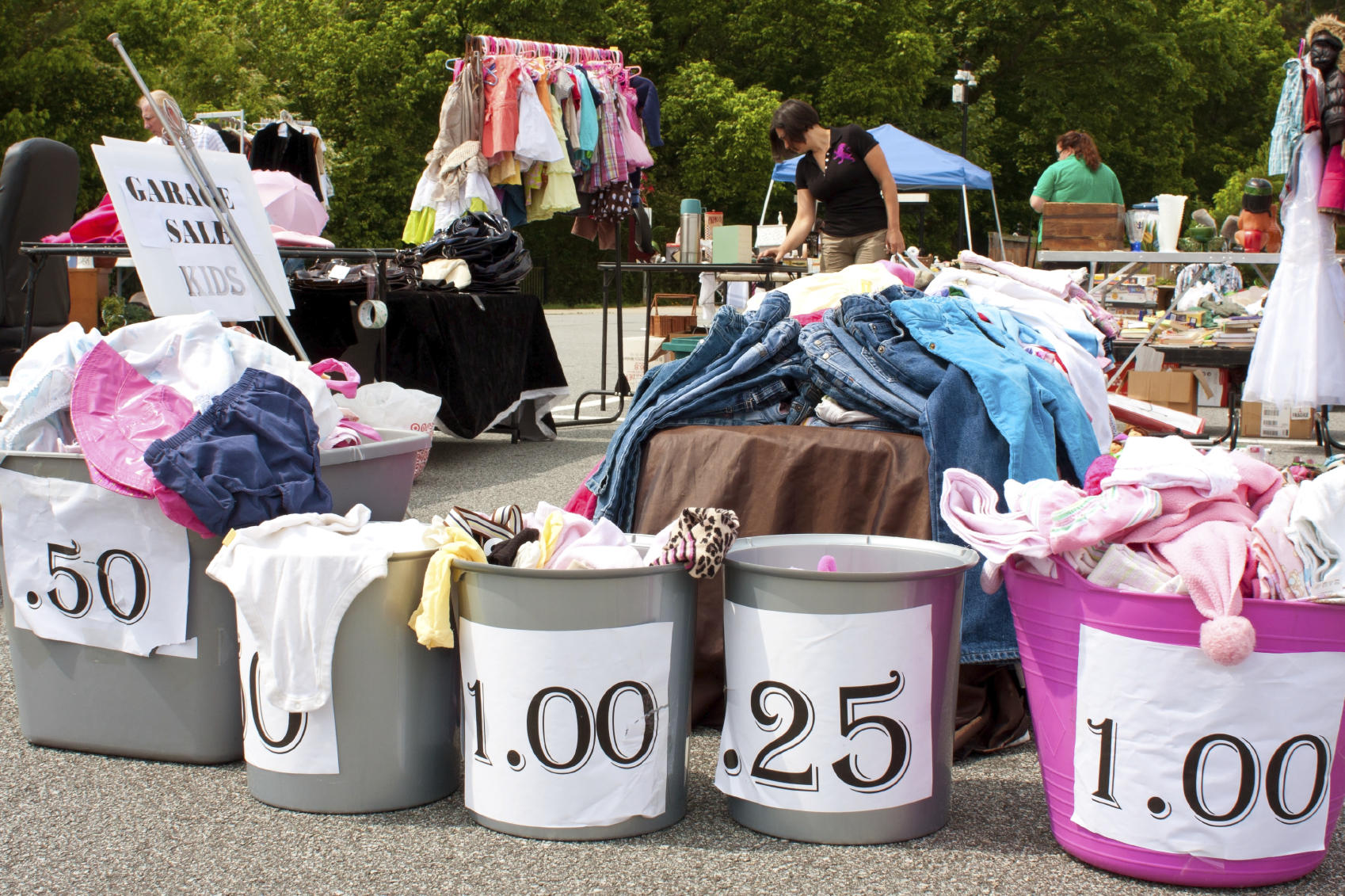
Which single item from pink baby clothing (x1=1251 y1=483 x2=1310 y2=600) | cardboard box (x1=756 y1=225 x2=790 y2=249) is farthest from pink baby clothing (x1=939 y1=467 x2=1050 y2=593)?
cardboard box (x1=756 y1=225 x2=790 y2=249)

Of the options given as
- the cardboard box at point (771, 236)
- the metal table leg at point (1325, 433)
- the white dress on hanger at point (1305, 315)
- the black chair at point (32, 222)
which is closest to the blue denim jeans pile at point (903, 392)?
the white dress on hanger at point (1305, 315)

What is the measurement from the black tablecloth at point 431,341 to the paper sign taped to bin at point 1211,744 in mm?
4861

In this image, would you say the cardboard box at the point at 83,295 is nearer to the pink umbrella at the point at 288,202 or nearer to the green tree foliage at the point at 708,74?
the pink umbrella at the point at 288,202

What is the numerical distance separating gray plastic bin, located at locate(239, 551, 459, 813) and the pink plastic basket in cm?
112

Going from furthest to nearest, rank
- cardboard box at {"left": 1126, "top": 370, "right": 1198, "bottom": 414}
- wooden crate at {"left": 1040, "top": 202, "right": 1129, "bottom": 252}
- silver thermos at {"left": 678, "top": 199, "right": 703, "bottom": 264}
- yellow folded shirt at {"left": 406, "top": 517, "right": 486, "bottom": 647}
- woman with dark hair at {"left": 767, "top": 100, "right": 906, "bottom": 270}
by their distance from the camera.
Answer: silver thermos at {"left": 678, "top": 199, "right": 703, "bottom": 264}, wooden crate at {"left": 1040, "top": 202, "right": 1129, "bottom": 252}, cardboard box at {"left": 1126, "top": 370, "right": 1198, "bottom": 414}, woman with dark hair at {"left": 767, "top": 100, "right": 906, "bottom": 270}, yellow folded shirt at {"left": 406, "top": 517, "right": 486, "bottom": 647}

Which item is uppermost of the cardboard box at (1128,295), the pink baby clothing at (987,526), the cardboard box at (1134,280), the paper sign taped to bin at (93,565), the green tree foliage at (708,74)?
the green tree foliage at (708,74)

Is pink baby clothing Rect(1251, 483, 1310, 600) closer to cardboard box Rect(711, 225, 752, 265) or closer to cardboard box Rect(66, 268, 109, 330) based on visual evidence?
cardboard box Rect(711, 225, 752, 265)

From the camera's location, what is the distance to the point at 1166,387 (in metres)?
7.62

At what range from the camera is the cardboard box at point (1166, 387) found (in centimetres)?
755

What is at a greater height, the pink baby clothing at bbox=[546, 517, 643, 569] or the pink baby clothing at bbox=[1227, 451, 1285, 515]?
the pink baby clothing at bbox=[1227, 451, 1285, 515]

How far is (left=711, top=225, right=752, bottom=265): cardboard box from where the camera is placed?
309 inches

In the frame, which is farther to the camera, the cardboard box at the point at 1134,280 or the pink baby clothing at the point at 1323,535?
the cardboard box at the point at 1134,280

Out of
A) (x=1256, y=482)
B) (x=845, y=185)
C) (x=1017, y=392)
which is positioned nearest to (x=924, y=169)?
(x=845, y=185)

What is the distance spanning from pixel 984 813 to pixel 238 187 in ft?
10.3
